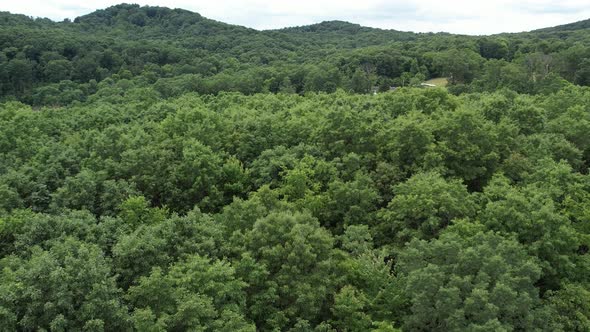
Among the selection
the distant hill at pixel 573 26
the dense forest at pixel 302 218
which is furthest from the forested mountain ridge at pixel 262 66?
the distant hill at pixel 573 26

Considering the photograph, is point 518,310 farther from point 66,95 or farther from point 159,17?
point 159,17

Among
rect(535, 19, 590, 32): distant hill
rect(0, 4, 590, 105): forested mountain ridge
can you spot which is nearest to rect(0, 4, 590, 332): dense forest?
rect(0, 4, 590, 105): forested mountain ridge

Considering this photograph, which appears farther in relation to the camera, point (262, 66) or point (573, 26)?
point (573, 26)

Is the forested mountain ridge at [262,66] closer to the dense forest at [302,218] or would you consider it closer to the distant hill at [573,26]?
the dense forest at [302,218]

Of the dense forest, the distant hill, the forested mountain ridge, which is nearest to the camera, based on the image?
the dense forest

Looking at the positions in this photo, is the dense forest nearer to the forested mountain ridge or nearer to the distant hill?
the forested mountain ridge

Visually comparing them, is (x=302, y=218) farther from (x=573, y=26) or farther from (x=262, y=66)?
(x=573, y=26)

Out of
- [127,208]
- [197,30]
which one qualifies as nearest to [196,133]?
[127,208]

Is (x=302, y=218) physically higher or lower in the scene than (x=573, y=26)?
lower

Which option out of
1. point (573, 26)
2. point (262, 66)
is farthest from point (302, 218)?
point (573, 26)
